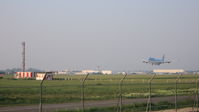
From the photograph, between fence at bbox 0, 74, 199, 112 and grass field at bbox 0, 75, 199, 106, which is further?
grass field at bbox 0, 75, 199, 106

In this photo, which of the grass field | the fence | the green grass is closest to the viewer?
the fence

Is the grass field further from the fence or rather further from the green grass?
the green grass

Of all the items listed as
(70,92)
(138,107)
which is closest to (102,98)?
(138,107)

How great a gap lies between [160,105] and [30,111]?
9.43m

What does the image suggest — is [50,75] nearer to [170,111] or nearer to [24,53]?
[24,53]

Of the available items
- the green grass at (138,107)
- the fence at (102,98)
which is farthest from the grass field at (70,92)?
the green grass at (138,107)

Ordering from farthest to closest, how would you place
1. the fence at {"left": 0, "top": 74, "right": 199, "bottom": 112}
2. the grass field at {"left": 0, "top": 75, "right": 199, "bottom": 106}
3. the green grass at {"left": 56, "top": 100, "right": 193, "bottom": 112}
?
the grass field at {"left": 0, "top": 75, "right": 199, "bottom": 106}
the green grass at {"left": 56, "top": 100, "right": 193, "bottom": 112}
the fence at {"left": 0, "top": 74, "right": 199, "bottom": 112}

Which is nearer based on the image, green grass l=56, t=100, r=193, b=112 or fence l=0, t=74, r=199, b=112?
fence l=0, t=74, r=199, b=112

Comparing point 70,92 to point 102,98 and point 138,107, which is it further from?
point 138,107

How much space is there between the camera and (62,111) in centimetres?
2073

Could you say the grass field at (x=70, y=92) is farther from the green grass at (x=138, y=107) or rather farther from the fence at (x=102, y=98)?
the green grass at (x=138, y=107)

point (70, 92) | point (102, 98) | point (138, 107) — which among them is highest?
point (138, 107)

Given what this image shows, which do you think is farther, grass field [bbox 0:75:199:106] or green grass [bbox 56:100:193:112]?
grass field [bbox 0:75:199:106]

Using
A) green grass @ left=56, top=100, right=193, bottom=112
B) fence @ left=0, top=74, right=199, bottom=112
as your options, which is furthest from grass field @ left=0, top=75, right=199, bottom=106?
A: green grass @ left=56, top=100, right=193, bottom=112
